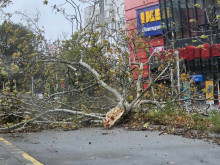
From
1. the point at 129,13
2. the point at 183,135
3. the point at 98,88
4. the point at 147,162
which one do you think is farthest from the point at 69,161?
the point at 129,13

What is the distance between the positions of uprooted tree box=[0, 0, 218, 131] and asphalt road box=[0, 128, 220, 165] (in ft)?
8.98

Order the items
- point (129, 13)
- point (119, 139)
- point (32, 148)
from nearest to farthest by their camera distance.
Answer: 1. point (32, 148)
2. point (119, 139)
3. point (129, 13)

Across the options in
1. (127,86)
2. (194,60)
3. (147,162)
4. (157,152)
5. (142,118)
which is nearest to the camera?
(147,162)

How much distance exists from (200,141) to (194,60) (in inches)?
1136

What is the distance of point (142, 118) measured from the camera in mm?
11414

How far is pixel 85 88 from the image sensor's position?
13195 millimetres

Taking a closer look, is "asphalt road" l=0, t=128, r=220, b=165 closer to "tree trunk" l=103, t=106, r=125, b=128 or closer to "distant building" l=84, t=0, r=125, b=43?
"tree trunk" l=103, t=106, r=125, b=128

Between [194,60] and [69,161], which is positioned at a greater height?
[194,60]

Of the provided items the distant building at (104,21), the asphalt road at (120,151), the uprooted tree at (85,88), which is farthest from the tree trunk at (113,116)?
the distant building at (104,21)

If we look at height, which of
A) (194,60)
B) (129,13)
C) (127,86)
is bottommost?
(127,86)

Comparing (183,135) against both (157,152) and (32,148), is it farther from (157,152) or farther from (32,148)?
(32,148)

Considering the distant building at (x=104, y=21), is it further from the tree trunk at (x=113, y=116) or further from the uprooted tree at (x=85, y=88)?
the tree trunk at (x=113, y=116)

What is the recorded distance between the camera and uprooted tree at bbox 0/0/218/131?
11477 millimetres

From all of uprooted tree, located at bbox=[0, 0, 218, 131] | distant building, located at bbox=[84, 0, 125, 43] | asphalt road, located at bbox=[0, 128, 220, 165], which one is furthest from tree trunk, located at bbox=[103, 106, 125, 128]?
distant building, located at bbox=[84, 0, 125, 43]
